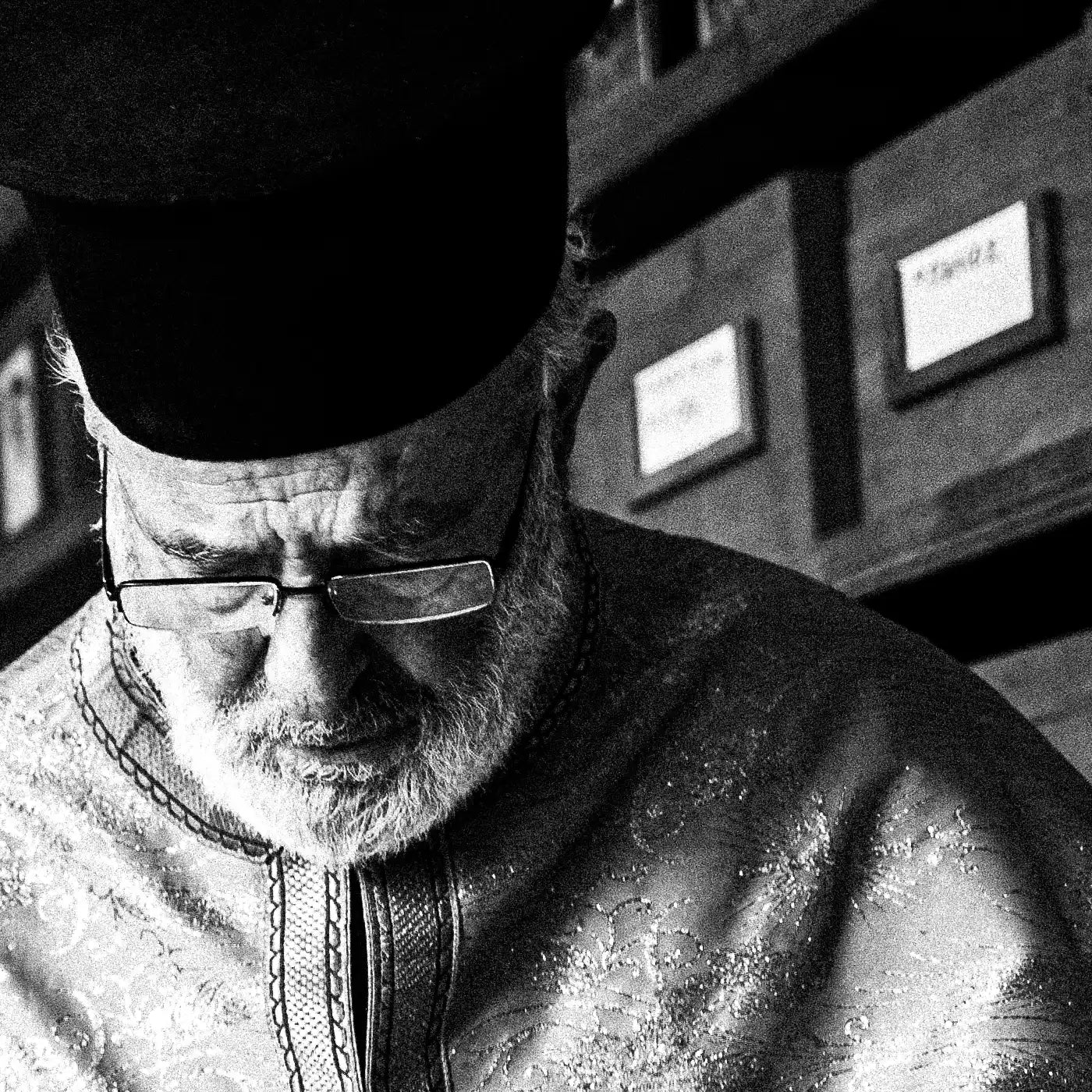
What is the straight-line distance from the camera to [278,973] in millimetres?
2092

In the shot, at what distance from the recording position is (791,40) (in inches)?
127

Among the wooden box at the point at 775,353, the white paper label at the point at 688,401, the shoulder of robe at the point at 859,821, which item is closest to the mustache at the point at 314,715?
the shoulder of robe at the point at 859,821

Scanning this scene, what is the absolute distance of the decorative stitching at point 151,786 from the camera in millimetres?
2150

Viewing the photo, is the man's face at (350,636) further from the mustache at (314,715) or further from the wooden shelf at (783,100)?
the wooden shelf at (783,100)

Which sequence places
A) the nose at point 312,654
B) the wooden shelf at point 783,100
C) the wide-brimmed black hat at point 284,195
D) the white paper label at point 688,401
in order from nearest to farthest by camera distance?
the wide-brimmed black hat at point 284,195 → the nose at point 312,654 → the wooden shelf at point 783,100 → the white paper label at point 688,401

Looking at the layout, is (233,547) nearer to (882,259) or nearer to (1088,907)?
(1088,907)

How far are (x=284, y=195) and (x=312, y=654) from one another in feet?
1.13

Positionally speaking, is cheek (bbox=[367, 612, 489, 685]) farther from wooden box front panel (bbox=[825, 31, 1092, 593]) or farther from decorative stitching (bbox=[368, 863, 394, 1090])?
wooden box front panel (bbox=[825, 31, 1092, 593])

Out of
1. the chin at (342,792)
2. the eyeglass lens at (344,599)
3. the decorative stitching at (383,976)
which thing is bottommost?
the decorative stitching at (383,976)

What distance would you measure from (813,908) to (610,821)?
19 centimetres

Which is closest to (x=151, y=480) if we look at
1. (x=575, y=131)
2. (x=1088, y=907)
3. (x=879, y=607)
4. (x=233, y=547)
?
(x=233, y=547)

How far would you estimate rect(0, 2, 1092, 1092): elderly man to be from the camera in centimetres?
187

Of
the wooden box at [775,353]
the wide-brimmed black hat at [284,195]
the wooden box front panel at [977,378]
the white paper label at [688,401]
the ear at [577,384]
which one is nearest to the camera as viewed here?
the wide-brimmed black hat at [284,195]

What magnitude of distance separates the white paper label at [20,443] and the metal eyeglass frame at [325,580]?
300 centimetres
